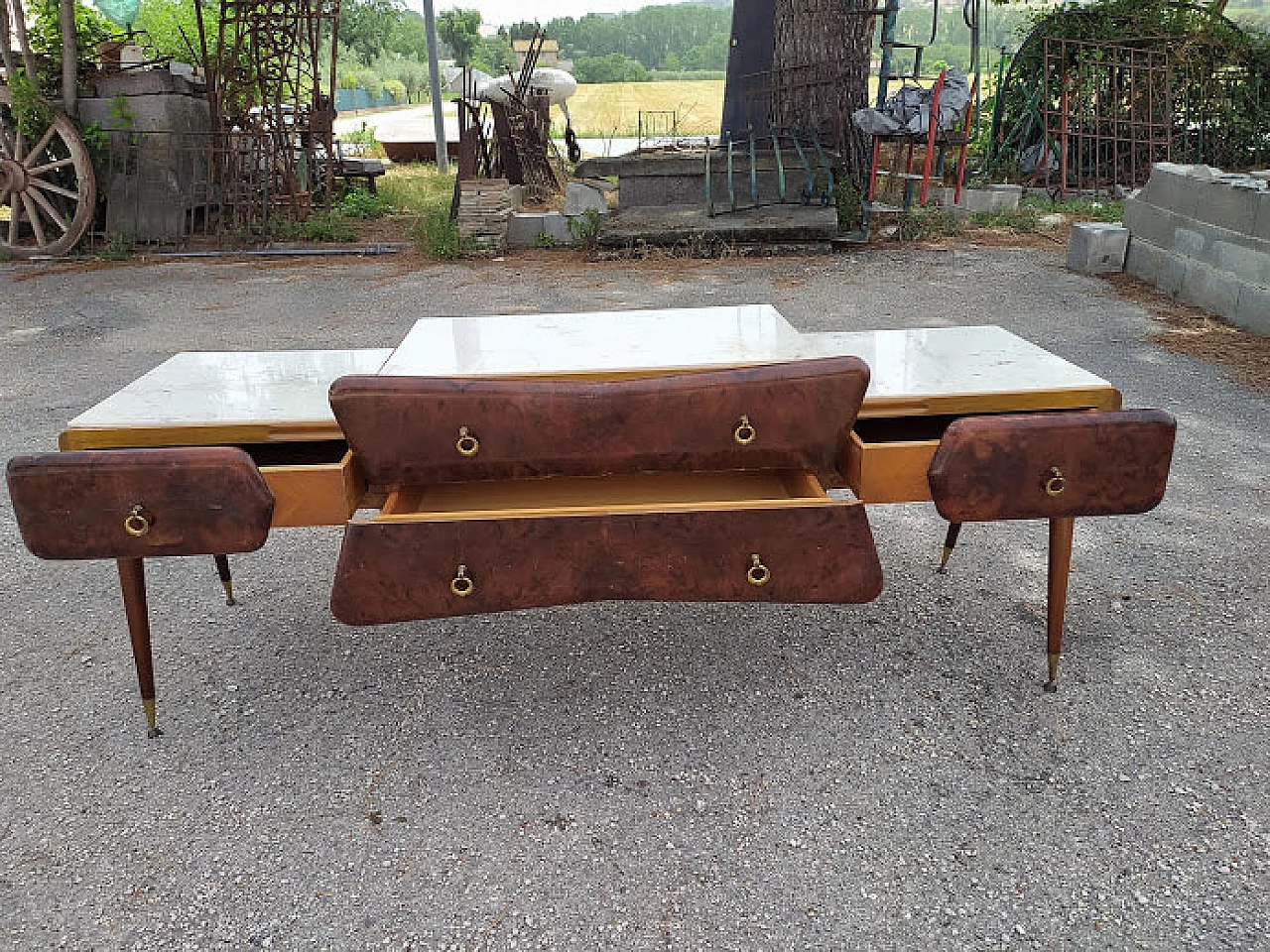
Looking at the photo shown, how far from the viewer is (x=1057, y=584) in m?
2.35

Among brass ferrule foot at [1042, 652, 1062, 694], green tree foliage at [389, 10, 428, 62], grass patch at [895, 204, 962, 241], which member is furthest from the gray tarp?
green tree foliage at [389, 10, 428, 62]

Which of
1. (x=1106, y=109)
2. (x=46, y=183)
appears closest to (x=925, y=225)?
(x=1106, y=109)

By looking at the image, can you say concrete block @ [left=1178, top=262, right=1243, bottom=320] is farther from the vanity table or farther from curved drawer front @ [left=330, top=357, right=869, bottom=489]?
curved drawer front @ [left=330, top=357, right=869, bottom=489]

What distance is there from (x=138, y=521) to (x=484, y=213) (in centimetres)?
800

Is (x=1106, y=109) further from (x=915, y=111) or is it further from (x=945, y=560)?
(x=945, y=560)

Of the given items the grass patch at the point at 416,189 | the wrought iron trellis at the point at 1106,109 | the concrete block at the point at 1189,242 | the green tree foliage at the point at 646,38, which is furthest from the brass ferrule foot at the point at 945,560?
the green tree foliage at the point at 646,38

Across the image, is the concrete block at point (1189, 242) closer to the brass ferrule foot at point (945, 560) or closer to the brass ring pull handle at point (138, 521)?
the brass ferrule foot at point (945, 560)

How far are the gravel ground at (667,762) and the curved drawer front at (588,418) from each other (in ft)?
2.30

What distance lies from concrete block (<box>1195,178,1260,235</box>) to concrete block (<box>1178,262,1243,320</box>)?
0.30 meters

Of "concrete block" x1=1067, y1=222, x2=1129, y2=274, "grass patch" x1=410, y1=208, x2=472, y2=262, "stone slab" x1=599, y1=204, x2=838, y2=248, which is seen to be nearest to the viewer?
"concrete block" x1=1067, y1=222, x2=1129, y2=274


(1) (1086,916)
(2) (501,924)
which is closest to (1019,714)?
(1) (1086,916)

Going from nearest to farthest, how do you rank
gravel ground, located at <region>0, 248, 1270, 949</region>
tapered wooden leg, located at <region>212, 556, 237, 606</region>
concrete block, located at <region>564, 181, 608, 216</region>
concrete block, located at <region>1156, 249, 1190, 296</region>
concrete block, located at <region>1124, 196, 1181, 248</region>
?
gravel ground, located at <region>0, 248, 1270, 949</region> → tapered wooden leg, located at <region>212, 556, 237, 606</region> → concrete block, located at <region>1156, 249, 1190, 296</region> → concrete block, located at <region>1124, 196, 1181, 248</region> → concrete block, located at <region>564, 181, 608, 216</region>

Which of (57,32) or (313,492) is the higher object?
(57,32)

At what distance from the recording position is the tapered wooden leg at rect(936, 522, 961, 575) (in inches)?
120
